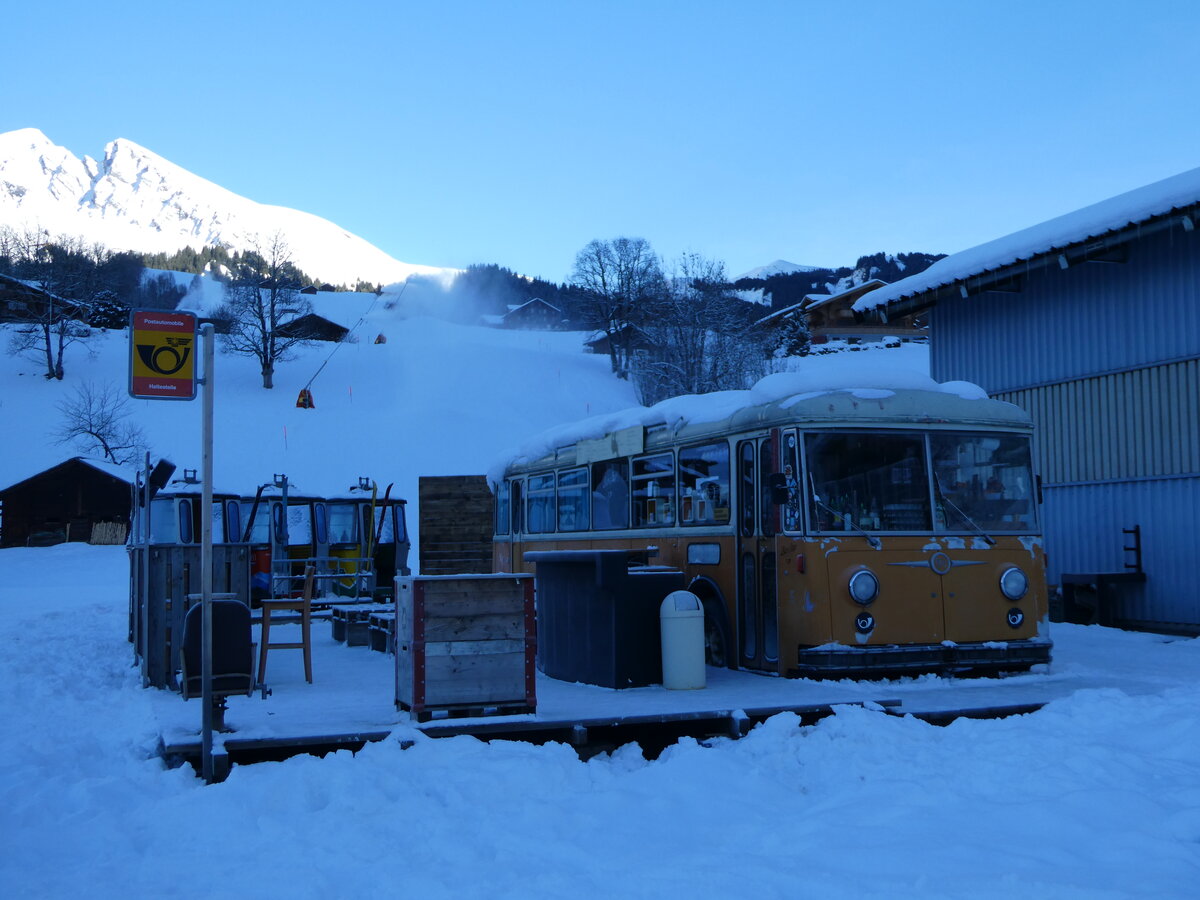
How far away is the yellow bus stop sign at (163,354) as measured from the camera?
23.7 feet

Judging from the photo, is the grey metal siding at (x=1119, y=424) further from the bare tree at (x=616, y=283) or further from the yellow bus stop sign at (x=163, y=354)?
the bare tree at (x=616, y=283)

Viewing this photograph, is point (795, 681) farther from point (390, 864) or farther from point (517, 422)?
point (517, 422)

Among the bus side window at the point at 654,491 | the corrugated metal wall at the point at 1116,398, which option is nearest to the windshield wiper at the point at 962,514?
the bus side window at the point at 654,491

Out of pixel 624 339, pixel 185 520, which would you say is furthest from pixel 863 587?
pixel 624 339

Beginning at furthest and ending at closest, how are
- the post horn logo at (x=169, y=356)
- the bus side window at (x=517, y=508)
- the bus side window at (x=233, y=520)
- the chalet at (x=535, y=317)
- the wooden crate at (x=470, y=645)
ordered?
1. the chalet at (x=535, y=317)
2. the bus side window at (x=233, y=520)
3. the bus side window at (x=517, y=508)
4. the wooden crate at (x=470, y=645)
5. the post horn logo at (x=169, y=356)

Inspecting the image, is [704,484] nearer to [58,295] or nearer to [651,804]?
[651,804]

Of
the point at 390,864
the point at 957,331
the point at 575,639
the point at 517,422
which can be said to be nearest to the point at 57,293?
the point at 517,422

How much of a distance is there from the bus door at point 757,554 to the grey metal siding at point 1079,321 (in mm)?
7604

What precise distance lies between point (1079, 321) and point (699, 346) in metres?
31.4

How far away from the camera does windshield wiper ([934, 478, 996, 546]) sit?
1110 centimetres

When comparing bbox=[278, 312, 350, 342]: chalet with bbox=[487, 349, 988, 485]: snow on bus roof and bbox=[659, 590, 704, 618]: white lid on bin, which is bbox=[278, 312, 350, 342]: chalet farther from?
bbox=[659, 590, 704, 618]: white lid on bin

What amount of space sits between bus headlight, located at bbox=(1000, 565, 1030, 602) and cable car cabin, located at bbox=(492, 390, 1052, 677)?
0.01 meters

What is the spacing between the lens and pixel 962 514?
11156 mm

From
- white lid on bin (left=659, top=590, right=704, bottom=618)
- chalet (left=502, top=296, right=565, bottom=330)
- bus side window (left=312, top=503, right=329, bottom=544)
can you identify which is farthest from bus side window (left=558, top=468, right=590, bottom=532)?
chalet (left=502, top=296, right=565, bottom=330)
